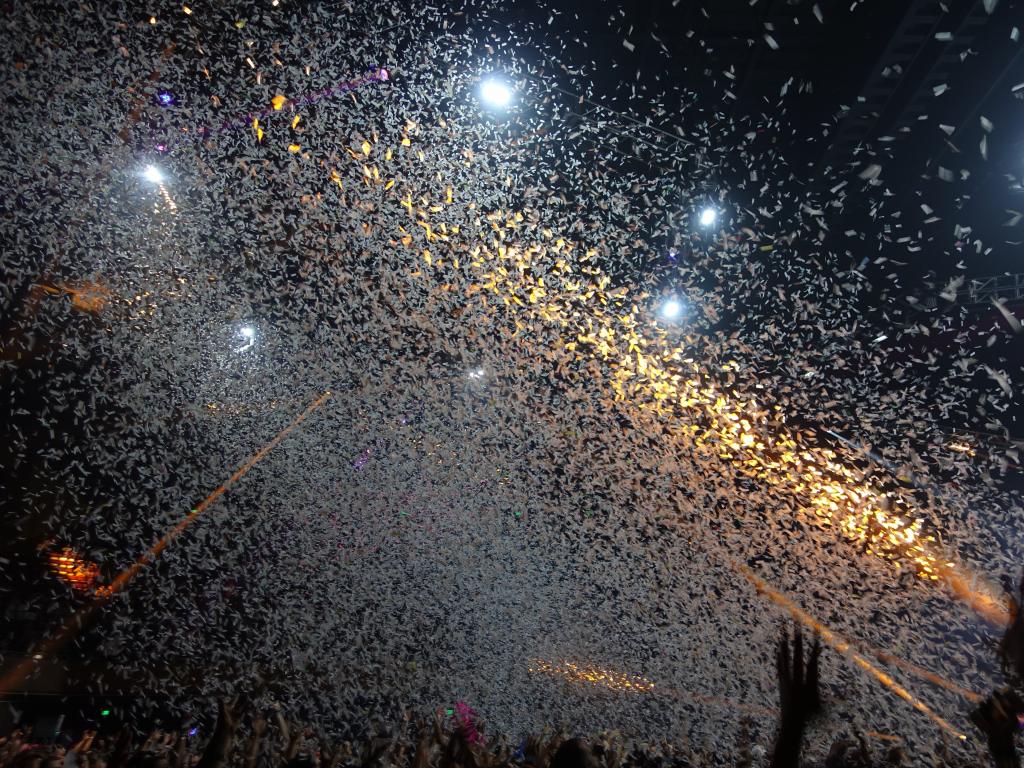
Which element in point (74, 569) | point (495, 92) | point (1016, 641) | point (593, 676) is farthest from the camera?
point (593, 676)

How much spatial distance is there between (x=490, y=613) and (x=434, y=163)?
8429 millimetres

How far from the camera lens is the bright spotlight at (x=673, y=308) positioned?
8.43 meters

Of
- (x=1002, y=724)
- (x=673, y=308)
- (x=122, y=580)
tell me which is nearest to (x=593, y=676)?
(x=673, y=308)

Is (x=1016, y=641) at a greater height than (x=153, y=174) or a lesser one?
lesser

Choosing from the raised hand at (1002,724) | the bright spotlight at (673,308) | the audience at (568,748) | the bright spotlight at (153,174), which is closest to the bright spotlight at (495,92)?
the bright spotlight at (673,308)

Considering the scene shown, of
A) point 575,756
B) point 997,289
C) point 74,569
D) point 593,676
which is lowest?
point 575,756

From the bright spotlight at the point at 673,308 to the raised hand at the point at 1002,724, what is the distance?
619 centimetres

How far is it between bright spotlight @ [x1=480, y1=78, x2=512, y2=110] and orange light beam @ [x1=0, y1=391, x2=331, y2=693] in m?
6.50

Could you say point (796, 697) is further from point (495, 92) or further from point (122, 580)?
point (122, 580)

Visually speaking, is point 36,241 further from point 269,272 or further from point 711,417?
point 711,417

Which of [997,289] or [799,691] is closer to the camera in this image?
[799,691]

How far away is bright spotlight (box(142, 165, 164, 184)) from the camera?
22.6 ft

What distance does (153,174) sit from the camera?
6.91 metres

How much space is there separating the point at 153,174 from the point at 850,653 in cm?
1372
